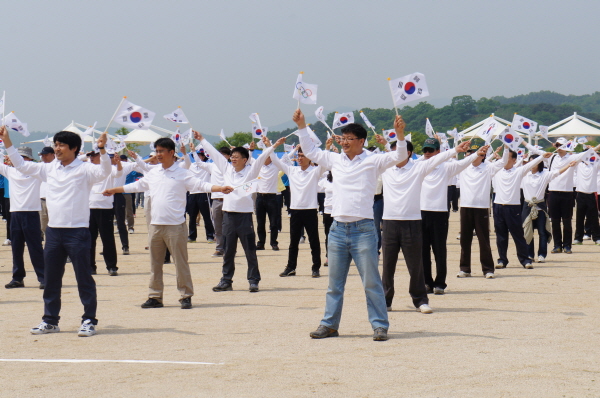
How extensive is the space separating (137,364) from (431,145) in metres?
5.69

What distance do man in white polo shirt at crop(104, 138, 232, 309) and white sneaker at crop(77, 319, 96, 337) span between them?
1.78 meters

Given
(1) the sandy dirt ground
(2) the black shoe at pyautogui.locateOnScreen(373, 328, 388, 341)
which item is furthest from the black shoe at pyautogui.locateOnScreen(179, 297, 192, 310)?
(2) the black shoe at pyautogui.locateOnScreen(373, 328, 388, 341)

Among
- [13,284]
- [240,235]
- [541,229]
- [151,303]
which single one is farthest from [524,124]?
[13,284]

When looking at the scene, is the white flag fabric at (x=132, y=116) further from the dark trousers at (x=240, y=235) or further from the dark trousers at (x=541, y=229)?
the dark trousers at (x=541, y=229)

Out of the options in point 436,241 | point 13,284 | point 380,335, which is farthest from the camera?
point 13,284

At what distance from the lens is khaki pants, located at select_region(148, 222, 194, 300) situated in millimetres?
9582

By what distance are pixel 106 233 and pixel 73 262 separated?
525 centimetres

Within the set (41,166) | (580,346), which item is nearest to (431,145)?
(580,346)

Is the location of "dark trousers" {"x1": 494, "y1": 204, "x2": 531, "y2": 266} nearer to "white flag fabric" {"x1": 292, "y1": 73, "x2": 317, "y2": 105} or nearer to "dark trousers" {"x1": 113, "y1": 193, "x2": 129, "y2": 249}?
"white flag fabric" {"x1": 292, "y1": 73, "x2": 317, "y2": 105}

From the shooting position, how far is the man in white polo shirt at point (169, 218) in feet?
31.5

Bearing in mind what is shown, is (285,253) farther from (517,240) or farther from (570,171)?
(570,171)

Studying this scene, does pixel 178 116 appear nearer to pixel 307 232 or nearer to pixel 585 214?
pixel 307 232

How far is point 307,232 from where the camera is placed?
43.2 feet

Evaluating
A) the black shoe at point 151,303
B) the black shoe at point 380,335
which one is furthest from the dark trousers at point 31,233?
the black shoe at point 380,335
